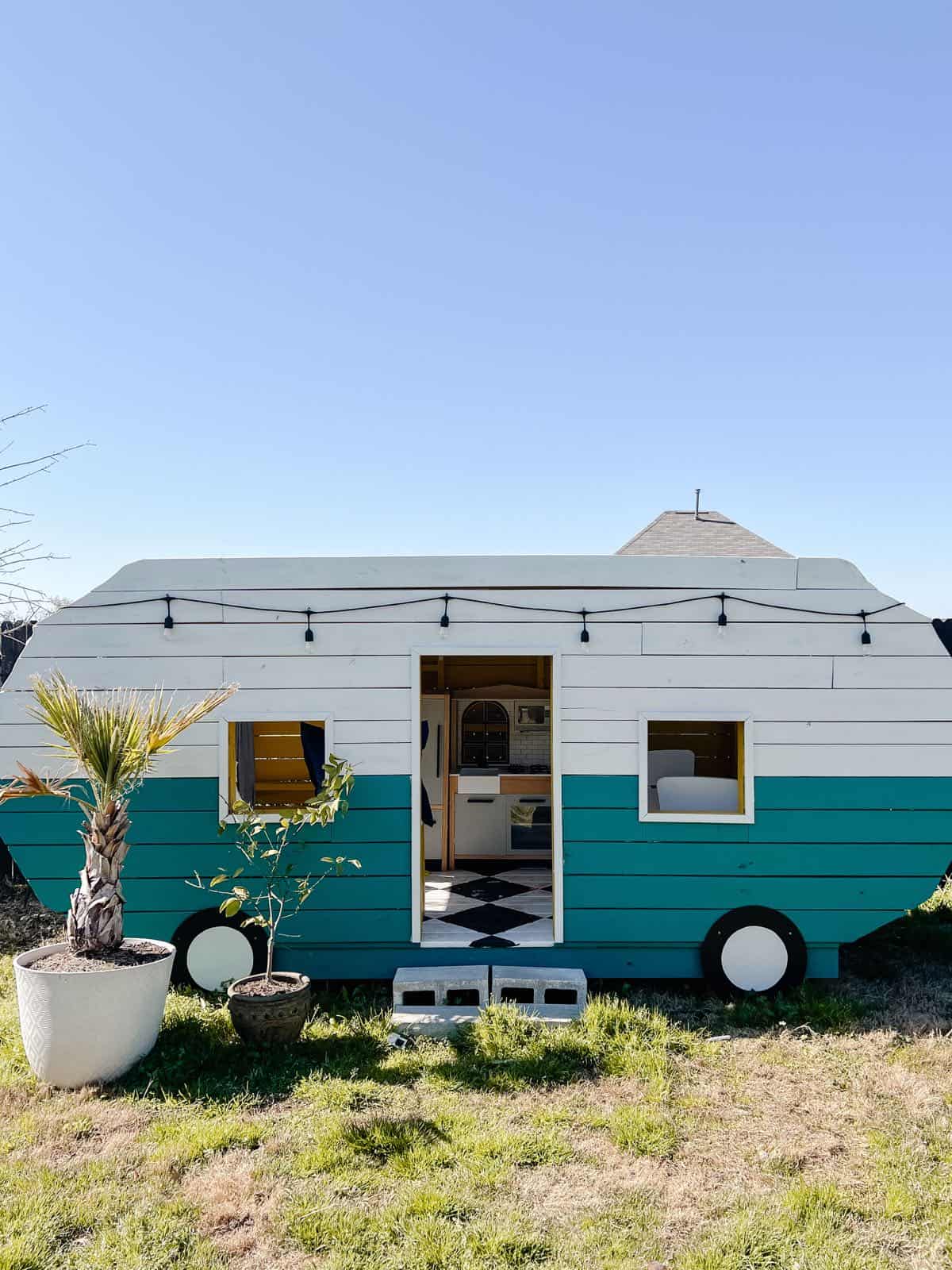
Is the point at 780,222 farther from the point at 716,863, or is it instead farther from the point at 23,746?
the point at 23,746

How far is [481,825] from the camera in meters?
7.95

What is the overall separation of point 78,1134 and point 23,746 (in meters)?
2.51

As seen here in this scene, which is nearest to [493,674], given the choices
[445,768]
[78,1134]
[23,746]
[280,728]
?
[445,768]

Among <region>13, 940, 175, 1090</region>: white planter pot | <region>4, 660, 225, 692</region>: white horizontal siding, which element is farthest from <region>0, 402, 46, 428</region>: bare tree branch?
<region>13, 940, 175, 1090</region>: white planter pot

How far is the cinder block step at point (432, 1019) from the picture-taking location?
15.2 feet

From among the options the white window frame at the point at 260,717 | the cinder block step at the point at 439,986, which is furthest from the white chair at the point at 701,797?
the white window frame at the point at 260,717

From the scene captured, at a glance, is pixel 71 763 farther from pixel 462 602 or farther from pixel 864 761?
pixel 864 761

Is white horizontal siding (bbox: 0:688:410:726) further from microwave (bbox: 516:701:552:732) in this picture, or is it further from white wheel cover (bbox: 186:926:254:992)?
microwave (bbox: 516:701:552:732)

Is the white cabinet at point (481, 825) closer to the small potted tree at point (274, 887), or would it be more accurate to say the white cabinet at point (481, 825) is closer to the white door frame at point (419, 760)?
the white door frame at point (419, 760)

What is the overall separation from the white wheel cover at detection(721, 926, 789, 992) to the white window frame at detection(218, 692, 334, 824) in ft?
9.31

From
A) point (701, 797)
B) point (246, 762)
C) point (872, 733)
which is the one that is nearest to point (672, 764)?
point (701, 797)

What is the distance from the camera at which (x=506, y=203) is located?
7.32m

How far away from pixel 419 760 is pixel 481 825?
2.87 metres

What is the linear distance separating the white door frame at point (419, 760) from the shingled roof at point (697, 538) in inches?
115
